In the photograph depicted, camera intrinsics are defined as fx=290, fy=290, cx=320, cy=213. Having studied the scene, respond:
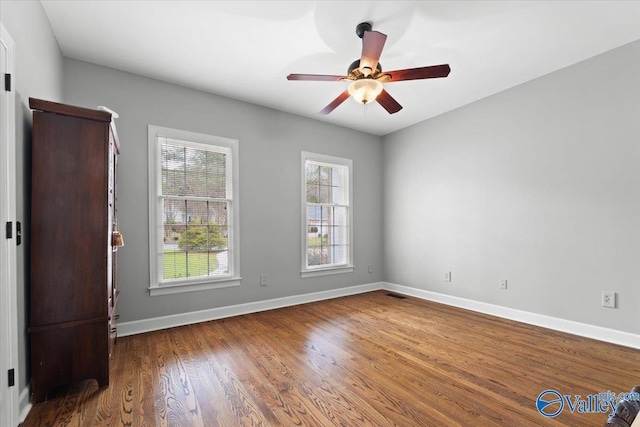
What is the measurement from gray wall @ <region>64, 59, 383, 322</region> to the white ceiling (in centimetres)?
25

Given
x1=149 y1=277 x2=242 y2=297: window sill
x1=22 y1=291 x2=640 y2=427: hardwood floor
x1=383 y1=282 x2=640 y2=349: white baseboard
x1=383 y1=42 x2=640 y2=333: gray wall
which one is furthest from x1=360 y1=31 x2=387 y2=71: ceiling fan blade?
x1=383 y1=282 x2=640 y2=349: white baseboard

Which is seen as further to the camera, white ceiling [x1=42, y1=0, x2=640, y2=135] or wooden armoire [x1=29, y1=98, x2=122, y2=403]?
white ceiling [x1=42, y1=0, x2=640, y2=135]

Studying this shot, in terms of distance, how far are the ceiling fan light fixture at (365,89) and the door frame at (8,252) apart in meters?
2.25

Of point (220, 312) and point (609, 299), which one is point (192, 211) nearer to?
point (220, 312)

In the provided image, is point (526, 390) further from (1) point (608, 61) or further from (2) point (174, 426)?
(1) point (608, 61)

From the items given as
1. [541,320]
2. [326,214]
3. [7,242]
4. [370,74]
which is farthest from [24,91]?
[541,320]

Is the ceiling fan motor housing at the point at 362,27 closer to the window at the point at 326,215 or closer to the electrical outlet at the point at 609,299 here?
the window at the point at 326,215

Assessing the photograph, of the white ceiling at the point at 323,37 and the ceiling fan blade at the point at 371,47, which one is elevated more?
the white ceiling at the point at 323,37

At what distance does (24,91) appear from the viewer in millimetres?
1889

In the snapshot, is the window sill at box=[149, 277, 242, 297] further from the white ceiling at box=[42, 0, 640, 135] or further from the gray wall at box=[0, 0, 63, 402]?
the white ceiling at box=[42, 0, 640, 135]

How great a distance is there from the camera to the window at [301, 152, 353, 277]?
4531mm

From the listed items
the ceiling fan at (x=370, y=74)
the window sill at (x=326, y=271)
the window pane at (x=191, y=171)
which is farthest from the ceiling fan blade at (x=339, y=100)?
the window sill at (x=326, y=271)

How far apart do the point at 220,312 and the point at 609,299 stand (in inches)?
166

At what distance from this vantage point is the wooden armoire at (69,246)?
6.13 feet
